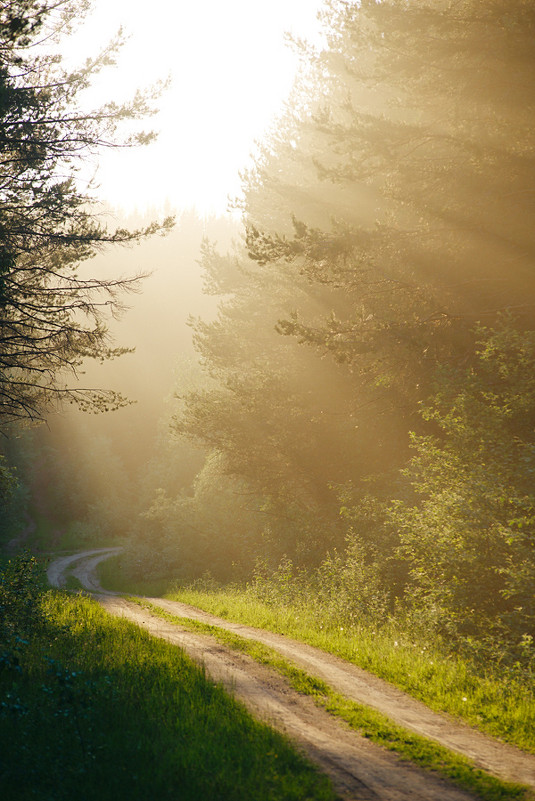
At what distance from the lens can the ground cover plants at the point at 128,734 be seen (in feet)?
18.0

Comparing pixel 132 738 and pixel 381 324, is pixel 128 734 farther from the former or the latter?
pixel 381 324

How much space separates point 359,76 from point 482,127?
10.7 feet

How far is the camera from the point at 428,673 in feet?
30.5

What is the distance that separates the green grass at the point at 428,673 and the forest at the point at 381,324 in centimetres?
54

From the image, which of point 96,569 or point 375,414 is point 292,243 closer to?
point 375,414

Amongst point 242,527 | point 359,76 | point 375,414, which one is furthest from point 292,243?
point 242,527

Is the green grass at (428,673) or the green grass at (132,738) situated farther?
the green grass at (428,673)

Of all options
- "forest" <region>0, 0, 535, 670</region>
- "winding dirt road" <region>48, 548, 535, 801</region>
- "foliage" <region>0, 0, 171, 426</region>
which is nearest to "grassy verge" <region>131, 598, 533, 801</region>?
"winding dirt road" <region>48, 548, 535, 801</region>

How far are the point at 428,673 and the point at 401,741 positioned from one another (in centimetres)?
280

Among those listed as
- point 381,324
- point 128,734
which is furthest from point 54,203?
point 128,734

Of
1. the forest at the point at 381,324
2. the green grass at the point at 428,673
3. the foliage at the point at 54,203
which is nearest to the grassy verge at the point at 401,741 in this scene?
the green grass at the point at 428,673

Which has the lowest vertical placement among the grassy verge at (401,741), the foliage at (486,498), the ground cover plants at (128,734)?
the ground cover plants at (128,734)

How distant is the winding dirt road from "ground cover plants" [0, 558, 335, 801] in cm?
40

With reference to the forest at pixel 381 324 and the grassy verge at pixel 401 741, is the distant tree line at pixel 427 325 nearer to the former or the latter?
the forest at pixel 381 324
